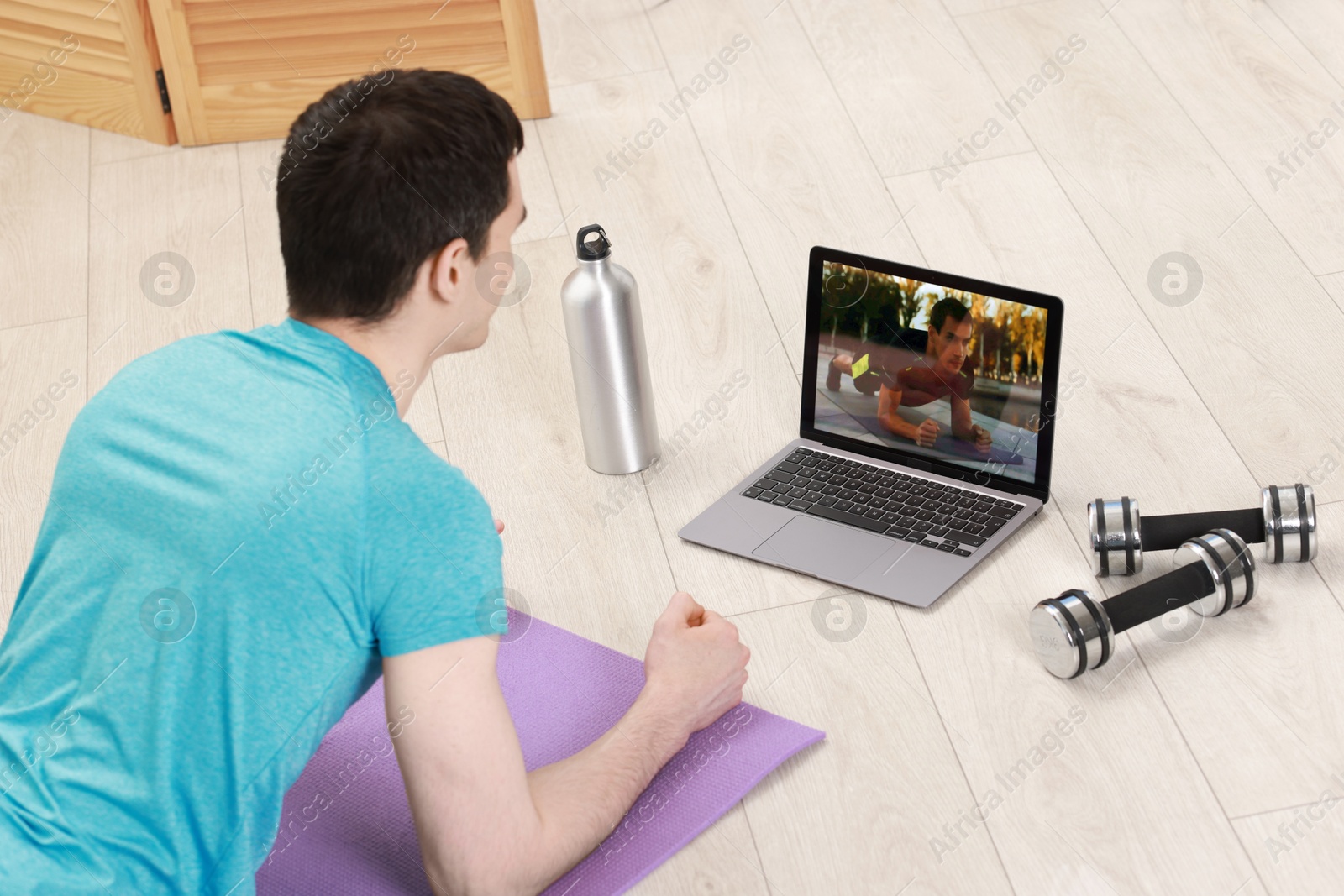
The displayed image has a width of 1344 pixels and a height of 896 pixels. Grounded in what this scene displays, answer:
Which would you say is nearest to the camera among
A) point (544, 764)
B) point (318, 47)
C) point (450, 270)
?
point (450, 270)

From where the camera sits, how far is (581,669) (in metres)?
1.51

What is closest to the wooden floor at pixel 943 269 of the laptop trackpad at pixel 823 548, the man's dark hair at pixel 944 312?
the laptop trackpad at pixel 823 548

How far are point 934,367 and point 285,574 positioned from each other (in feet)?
2.64

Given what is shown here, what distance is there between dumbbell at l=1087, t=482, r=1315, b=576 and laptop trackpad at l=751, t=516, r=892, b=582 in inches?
8.8

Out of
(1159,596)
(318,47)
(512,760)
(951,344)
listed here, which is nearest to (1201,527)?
(1159,596)

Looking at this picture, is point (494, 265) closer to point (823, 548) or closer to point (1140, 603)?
point (823, 548)

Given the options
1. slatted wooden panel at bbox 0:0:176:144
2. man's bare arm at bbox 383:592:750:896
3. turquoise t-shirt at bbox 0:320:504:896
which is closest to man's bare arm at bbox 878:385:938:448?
man's bare arm at bbox 383:592:750:896

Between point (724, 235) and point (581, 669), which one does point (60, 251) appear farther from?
point (581, 669)

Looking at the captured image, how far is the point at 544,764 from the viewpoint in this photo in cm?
139

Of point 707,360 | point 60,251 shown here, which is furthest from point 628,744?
point 60,251

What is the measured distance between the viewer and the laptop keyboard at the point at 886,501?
1.61 metres

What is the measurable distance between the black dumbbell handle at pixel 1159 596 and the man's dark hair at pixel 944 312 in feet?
1.09

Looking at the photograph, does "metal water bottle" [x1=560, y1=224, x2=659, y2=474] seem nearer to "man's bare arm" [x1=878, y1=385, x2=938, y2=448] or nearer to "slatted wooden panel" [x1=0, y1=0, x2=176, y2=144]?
"man's bare arm" [x1=878, y1=385, x2=938, y2=448]

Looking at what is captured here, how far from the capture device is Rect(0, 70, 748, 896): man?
1.04 meters
